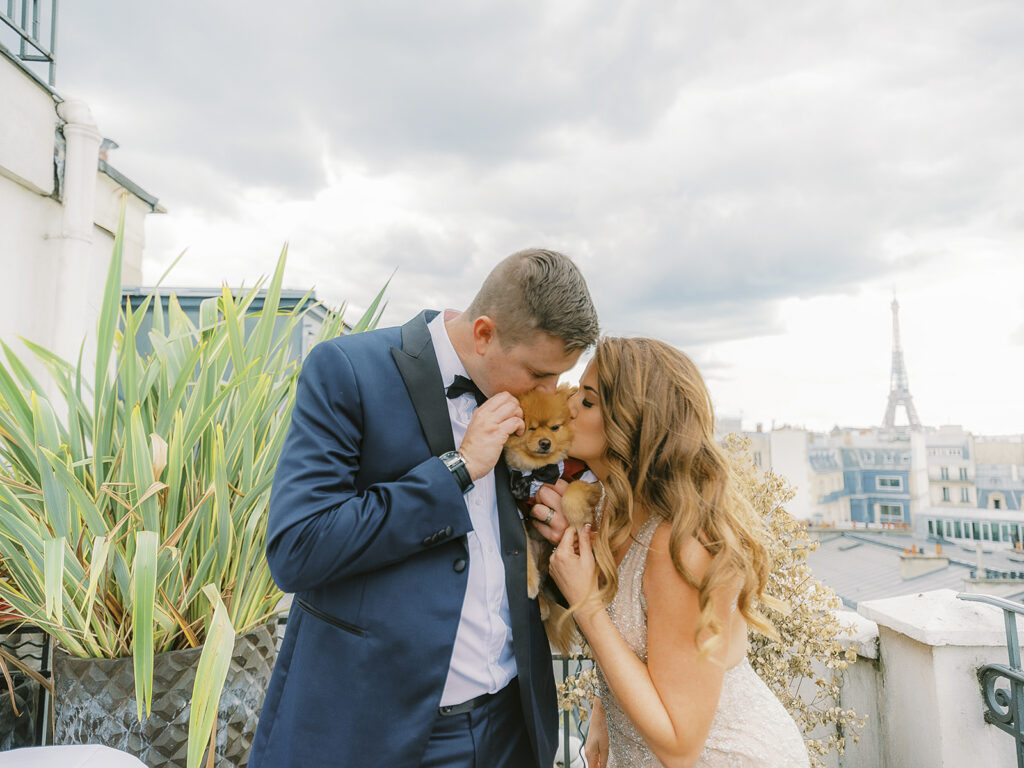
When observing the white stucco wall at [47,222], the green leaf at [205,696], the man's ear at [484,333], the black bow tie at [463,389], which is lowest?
the green leaf at [205,696]

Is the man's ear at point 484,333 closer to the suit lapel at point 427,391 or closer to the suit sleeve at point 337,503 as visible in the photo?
the suit lapel at point 427,391

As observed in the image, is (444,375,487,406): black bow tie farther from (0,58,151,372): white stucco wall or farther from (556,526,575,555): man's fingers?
(0,58,151,372): white stucco wall

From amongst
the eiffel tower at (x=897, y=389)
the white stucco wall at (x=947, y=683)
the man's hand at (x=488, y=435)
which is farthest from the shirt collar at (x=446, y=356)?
the eiffel tower at (x=897, y=389)

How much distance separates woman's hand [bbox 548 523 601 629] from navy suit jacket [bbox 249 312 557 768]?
8.4 inches

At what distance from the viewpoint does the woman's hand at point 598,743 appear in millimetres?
1618

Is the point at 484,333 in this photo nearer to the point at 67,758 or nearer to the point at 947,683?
the point at 67,758

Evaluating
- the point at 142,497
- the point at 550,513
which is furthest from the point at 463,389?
the point at 142,497

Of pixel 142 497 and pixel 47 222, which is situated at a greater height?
pixel 47 222

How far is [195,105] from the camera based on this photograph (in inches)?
156

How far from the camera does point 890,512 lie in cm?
3703

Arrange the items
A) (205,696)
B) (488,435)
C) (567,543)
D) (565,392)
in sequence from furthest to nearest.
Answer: (565,392) < (567,543) < (205,696) < (488,435)

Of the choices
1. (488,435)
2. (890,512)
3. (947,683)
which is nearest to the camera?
(488,435)

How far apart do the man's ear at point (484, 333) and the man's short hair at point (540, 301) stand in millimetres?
14

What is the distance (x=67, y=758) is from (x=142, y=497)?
639 millimetres
